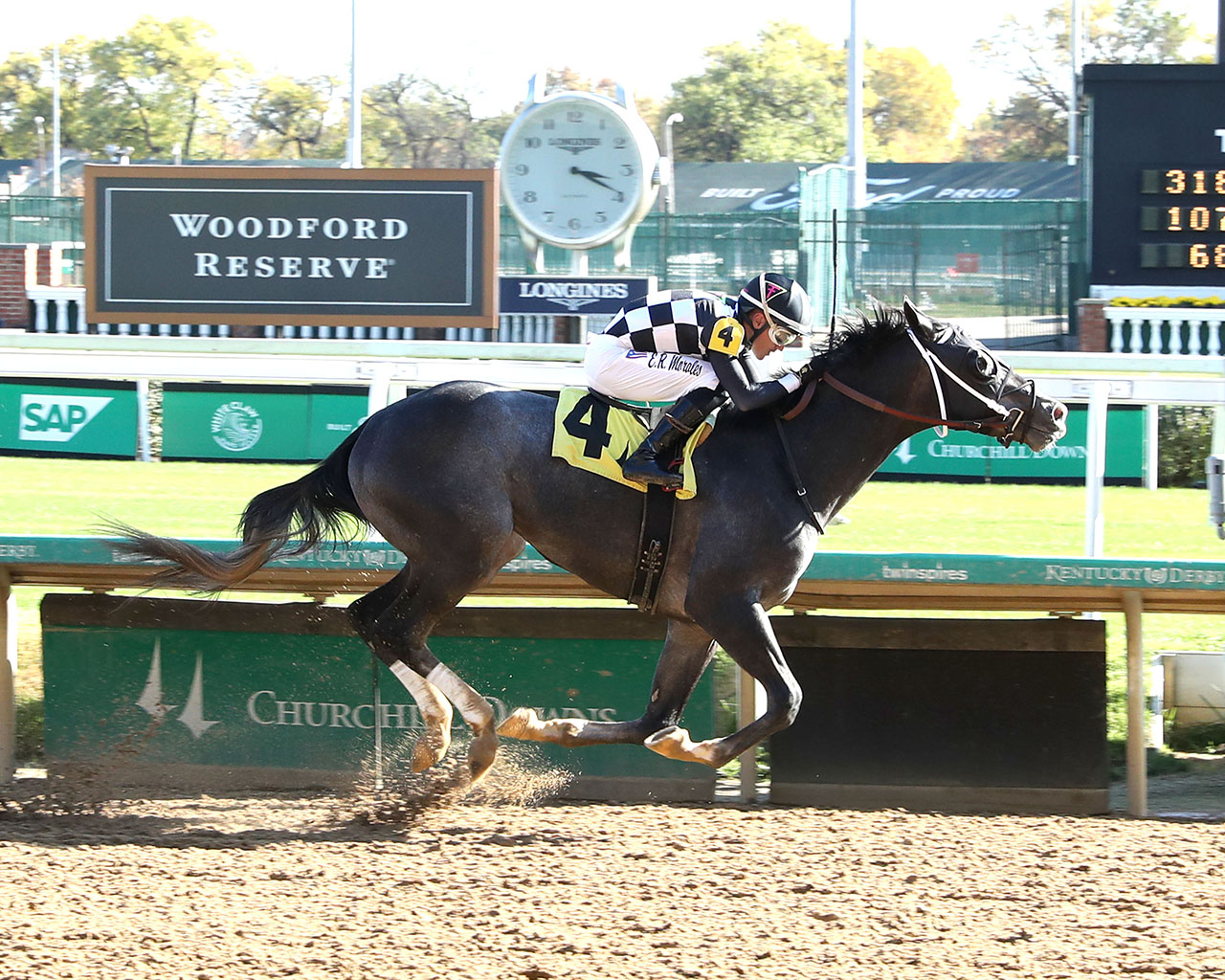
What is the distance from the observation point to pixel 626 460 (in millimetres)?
4891

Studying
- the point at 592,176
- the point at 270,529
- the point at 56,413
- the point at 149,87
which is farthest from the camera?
the point at 149,87

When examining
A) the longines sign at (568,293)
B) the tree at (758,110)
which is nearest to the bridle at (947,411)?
the longines sign at (568,293)

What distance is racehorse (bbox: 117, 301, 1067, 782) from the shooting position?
4949 millimetres

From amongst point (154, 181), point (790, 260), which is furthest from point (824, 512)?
point (790, 260)

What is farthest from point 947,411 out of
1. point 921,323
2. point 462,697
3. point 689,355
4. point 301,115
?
point 301,115

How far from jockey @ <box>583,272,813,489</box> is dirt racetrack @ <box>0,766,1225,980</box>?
1244 millimetres

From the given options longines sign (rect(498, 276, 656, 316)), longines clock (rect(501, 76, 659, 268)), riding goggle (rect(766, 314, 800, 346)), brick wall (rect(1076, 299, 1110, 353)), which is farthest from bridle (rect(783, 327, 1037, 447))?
brick wall (rect(1076, 299, 1110, 353))

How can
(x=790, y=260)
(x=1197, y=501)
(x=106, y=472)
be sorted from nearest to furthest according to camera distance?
(x=1197, y=501)
(x=106, y=472)
(x=790, y=260)

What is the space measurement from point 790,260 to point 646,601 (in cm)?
1829

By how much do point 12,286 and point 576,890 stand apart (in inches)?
702

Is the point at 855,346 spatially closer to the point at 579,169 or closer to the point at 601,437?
the point at 601,437

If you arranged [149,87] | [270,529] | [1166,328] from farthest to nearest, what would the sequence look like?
[149,87] → [1166,328] → [270,529]

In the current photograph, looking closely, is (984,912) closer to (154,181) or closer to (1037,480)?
(154,181)

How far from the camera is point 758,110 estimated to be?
6247cm
